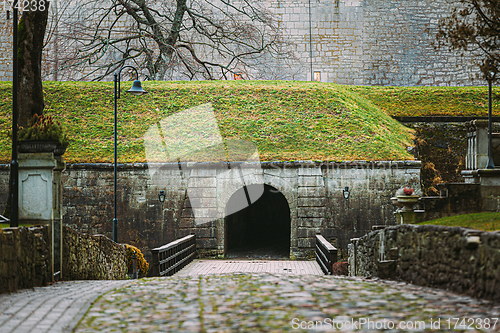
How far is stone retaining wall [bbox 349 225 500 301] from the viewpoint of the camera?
482cm

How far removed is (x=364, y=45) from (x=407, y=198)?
18290mm

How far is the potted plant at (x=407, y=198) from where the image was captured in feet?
36.9

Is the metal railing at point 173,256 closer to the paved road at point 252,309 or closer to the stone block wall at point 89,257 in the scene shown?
the stone block wall at point 89,257

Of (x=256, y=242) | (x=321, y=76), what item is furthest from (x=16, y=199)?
(x=321, y=76)

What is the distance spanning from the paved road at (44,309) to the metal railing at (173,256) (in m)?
5.05

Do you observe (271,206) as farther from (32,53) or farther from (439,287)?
(439,287)

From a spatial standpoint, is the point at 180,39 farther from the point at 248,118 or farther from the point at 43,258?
the point at 43,258

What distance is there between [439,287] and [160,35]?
21.6m

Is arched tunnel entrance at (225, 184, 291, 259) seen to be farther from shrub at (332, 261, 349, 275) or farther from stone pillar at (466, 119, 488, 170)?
stone pillar at (466, 119, 488, 170)

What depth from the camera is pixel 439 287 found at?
233 inches

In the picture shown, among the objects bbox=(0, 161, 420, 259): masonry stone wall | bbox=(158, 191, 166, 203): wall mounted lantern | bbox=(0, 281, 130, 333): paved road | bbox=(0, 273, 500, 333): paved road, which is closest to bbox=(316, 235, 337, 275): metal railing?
bbox=(0, 161, 420, 259): masonry stone wall

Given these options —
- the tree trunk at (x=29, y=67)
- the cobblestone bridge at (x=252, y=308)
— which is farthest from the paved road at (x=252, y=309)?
the tree trunk at (x=29, y=67)

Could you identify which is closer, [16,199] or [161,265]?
[16,199]

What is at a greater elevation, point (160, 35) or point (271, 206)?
point (160, 35)
